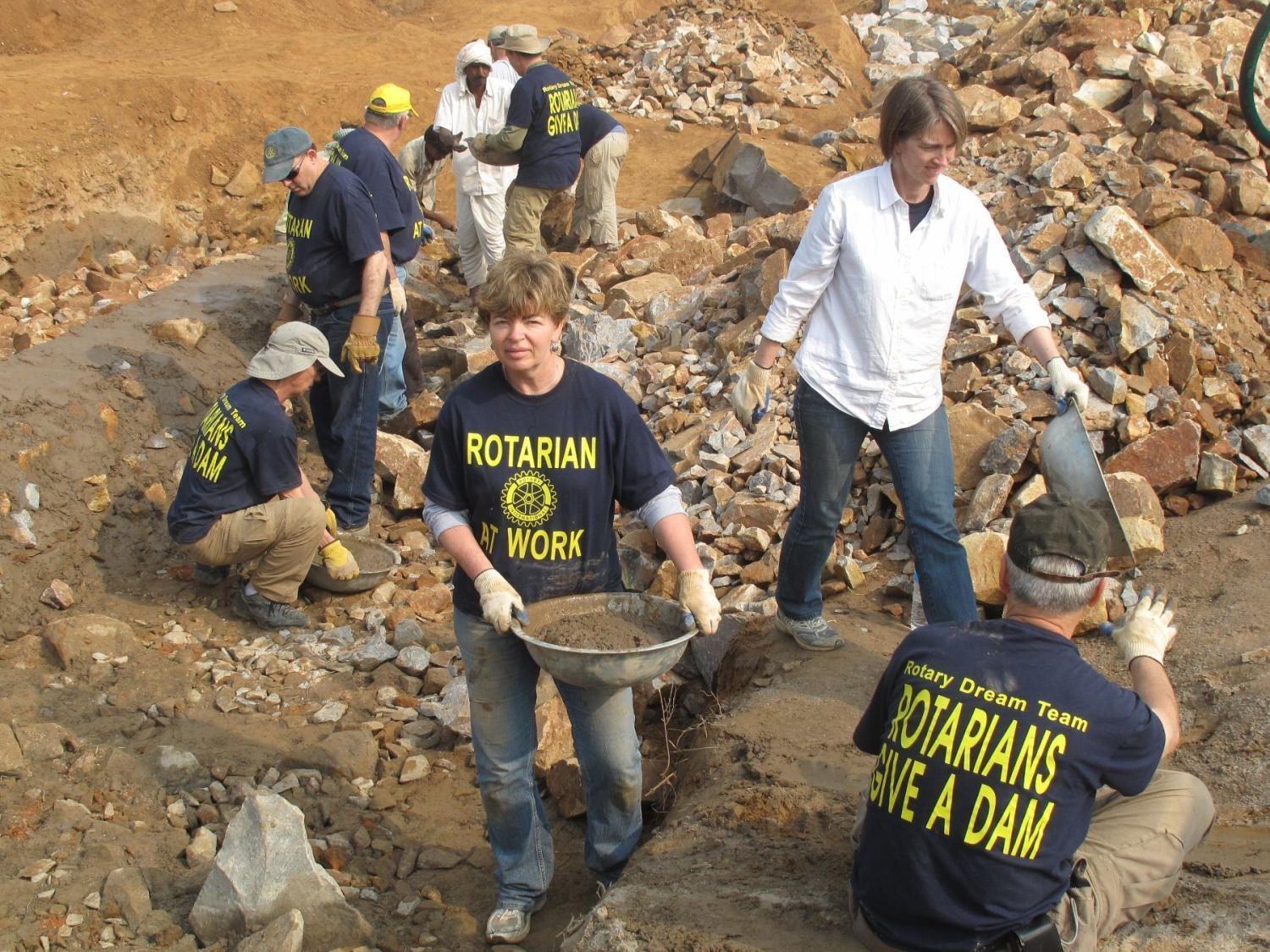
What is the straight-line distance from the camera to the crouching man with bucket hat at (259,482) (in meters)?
5.14

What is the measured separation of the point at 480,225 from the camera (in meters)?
8.47

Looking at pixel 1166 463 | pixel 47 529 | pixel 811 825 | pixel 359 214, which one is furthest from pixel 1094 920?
pixel 47 529

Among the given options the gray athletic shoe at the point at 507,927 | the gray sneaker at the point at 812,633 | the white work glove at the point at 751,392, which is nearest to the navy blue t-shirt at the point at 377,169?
the white work glove at the point at 751,392

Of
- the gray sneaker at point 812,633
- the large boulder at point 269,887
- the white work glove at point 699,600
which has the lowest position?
the large boulder at point 269,887

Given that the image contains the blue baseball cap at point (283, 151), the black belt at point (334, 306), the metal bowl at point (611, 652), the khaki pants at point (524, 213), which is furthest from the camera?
the khaki pants at point (524, 213)

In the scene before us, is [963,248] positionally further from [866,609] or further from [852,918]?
[852,918]

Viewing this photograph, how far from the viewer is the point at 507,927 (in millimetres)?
3412

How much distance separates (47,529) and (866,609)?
408cm

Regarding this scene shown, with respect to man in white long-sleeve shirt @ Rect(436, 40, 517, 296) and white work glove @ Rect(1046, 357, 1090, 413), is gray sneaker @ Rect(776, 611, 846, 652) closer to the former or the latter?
white work glove @ Rect(1046, 357, 1090, 413)

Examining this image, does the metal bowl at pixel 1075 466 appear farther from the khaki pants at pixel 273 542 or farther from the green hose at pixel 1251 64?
the khaki pants at pixel 273 542

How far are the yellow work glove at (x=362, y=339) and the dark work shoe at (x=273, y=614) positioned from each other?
1.28 meters

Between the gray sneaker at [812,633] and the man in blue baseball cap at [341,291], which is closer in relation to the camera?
the gray sneaker at [812,633]

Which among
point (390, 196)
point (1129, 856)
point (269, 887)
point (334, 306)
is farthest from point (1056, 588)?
point (390, 196)

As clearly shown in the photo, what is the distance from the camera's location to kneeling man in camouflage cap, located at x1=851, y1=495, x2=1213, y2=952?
2301 millimetres
